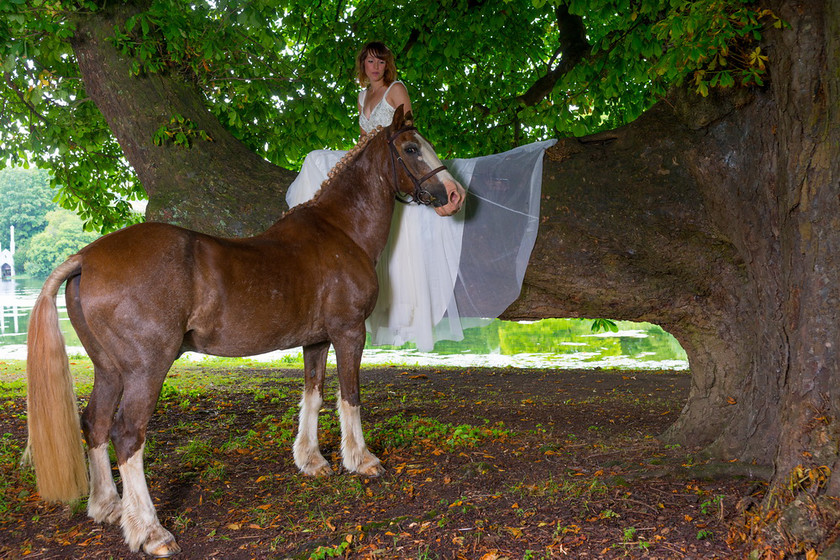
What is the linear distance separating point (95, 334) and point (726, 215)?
4.34m

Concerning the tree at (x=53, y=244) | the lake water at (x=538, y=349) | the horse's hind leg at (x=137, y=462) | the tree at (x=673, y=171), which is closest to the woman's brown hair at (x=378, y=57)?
the tree at (x=673, y=171)

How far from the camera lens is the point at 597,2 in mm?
6484

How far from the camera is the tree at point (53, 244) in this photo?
1783 inches

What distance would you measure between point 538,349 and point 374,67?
12966mm

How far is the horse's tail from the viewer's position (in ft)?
12.5

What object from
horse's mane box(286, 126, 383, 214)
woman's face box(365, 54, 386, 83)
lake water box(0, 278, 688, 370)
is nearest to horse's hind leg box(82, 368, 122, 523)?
horse's mane box(286, 126, 383, 214)

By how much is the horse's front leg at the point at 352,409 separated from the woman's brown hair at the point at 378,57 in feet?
7.00

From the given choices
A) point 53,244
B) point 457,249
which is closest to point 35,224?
point 53,244

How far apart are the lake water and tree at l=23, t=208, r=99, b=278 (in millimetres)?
20313

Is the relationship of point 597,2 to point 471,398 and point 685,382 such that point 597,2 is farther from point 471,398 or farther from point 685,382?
point 685,382

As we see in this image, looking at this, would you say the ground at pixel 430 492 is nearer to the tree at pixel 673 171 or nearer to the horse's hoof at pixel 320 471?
the horse's hoof at pixel 320 471

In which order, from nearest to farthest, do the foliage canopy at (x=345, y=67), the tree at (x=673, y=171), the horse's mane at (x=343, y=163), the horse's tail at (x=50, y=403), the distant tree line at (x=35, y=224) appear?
the tree at (x=673, y=171) < the horse's tail at (x=50, y=403) < the horse's mane at (x=343, y=163) < the foliage canopy at (x=345, y=67) < the distant tree line at (x=35, y=224)

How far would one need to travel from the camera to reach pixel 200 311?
405 centimetres

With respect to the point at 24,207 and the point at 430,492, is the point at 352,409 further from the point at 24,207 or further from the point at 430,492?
the point at 24,207
